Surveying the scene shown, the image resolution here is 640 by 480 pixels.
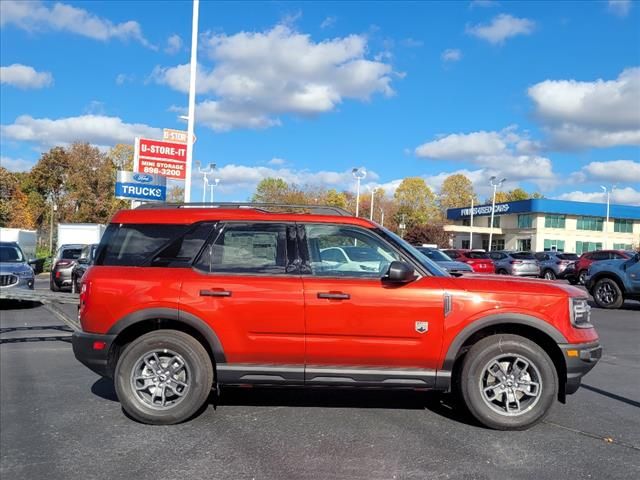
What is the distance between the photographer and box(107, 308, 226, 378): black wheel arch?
4.67m

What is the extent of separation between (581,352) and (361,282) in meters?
1.93

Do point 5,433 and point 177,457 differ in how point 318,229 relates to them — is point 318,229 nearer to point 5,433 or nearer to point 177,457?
point 177,457

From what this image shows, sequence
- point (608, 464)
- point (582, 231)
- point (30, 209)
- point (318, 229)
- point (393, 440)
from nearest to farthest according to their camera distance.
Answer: point (608, 464) < point (393, 440) < point (318, 229) < point (30, 209) < point (582, 231)

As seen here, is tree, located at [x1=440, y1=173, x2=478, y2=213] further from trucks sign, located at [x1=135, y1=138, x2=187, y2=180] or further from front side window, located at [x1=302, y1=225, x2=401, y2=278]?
front side window, located at [x1=302, y1=225, x2=401, y2=278]

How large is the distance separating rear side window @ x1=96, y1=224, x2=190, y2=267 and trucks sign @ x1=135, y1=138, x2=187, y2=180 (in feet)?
58.7

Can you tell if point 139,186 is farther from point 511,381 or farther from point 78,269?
point 511,381

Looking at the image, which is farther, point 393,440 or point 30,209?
point 30,209

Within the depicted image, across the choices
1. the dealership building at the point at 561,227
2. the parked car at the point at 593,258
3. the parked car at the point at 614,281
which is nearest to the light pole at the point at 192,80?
the parked car at the point at 614,281

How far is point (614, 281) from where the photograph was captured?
46.4ft

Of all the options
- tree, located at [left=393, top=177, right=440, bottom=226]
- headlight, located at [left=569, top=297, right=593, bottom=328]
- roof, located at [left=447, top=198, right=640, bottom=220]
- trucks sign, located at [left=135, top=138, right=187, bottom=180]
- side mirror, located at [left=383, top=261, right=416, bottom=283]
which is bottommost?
headlight, located at [left=569, top=297, right=593, bottom=328]

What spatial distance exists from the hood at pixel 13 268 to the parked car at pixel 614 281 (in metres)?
14.4

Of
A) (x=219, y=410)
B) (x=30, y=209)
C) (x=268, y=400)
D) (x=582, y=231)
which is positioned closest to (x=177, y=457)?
(x=219, y=410)

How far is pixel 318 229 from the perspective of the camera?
16.4ft

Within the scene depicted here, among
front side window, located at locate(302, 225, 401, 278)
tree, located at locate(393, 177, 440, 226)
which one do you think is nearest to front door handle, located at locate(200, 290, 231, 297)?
front side window, located at locate(302, 225, 401, 278)
